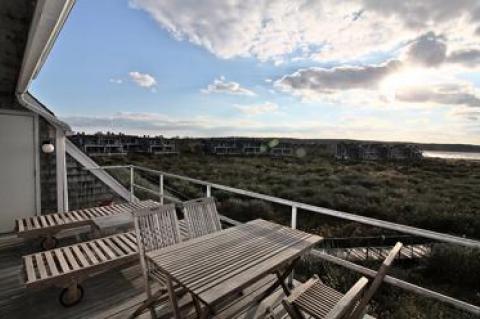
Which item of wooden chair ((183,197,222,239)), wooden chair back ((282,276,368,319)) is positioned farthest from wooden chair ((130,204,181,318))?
wooden chair back ((282,276,368,319))

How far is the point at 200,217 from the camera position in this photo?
8.86 feet

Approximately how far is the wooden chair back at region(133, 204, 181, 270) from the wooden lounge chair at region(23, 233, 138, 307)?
0.68m

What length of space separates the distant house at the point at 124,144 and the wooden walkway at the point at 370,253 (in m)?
23.6

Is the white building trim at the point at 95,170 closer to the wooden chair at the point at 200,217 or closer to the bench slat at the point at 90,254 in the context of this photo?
the bench slat at the point at 90,254

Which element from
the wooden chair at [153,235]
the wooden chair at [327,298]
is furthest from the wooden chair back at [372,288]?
the wooden chair at [153,235]

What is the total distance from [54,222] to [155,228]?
2.45 metres

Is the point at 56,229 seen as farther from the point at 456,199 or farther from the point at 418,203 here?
the point at 456,199

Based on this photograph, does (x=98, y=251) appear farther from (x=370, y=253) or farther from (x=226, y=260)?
(x=370, y=253)

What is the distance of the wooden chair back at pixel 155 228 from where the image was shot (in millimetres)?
2254

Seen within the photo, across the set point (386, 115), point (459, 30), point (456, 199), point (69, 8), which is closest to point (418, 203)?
point (456, 199)

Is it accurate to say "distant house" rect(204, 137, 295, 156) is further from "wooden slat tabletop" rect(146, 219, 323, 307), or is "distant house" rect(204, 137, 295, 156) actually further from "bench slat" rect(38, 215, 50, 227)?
"wooden slat tabletop" rect(146, 219, 323, 307)

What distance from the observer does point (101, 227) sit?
11.8 ft

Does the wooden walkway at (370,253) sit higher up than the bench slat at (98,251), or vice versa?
the bench slat at (98,251)

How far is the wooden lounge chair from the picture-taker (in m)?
2.39
